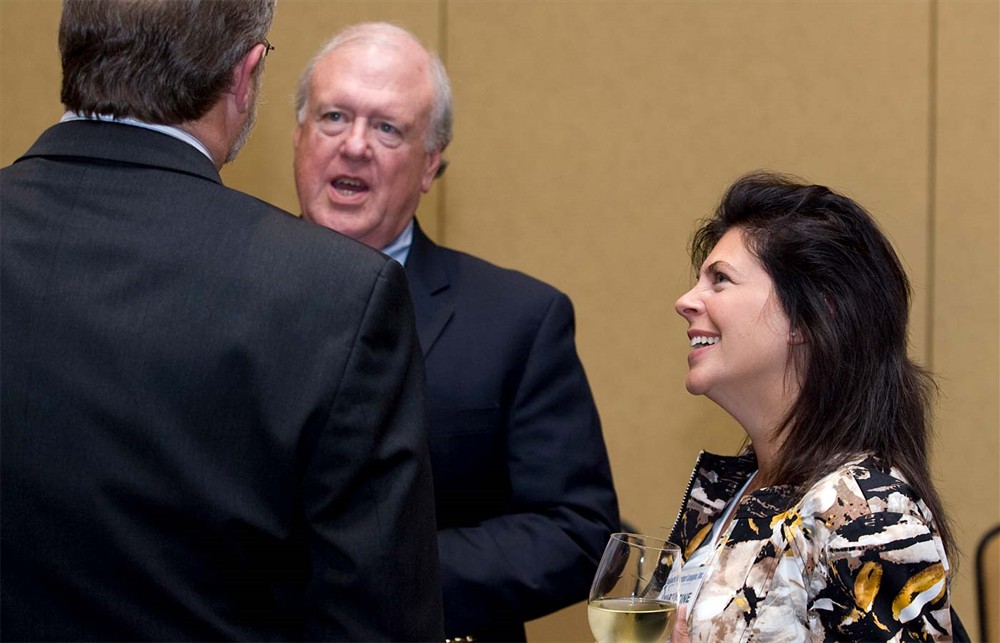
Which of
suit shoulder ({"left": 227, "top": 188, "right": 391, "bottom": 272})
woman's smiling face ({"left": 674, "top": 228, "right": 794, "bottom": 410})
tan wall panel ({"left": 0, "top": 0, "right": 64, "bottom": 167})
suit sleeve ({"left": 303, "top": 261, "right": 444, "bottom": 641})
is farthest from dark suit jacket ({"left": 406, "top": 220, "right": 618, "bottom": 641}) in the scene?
tan wall panel ({"left": 0, "top": 0, "right": 64, "bottom": 167})

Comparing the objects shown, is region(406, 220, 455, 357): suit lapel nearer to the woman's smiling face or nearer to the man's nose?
the man's nose

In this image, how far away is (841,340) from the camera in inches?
77.2

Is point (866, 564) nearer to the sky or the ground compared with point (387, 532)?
nearer to the ground

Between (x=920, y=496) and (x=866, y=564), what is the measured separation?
0.20 meters

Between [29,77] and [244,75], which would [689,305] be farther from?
[29,77]

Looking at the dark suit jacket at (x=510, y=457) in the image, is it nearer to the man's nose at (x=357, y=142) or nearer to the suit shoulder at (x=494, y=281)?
the suit shoulder at (x=494, y=281)

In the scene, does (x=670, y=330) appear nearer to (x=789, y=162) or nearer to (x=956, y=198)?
(x=789, y=162)

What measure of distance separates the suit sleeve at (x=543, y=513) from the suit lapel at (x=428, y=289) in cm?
22

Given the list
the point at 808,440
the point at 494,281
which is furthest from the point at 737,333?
the point at 494,281

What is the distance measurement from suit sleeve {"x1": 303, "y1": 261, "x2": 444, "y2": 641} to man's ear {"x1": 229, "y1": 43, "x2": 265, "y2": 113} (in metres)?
0.31

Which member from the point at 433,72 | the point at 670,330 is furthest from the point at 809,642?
the point at 670,330

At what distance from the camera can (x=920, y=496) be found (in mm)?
1770

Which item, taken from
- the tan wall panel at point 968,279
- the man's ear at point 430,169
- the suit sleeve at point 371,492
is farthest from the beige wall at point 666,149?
the suit sleeve at point 371,492

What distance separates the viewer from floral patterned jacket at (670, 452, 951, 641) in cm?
163
